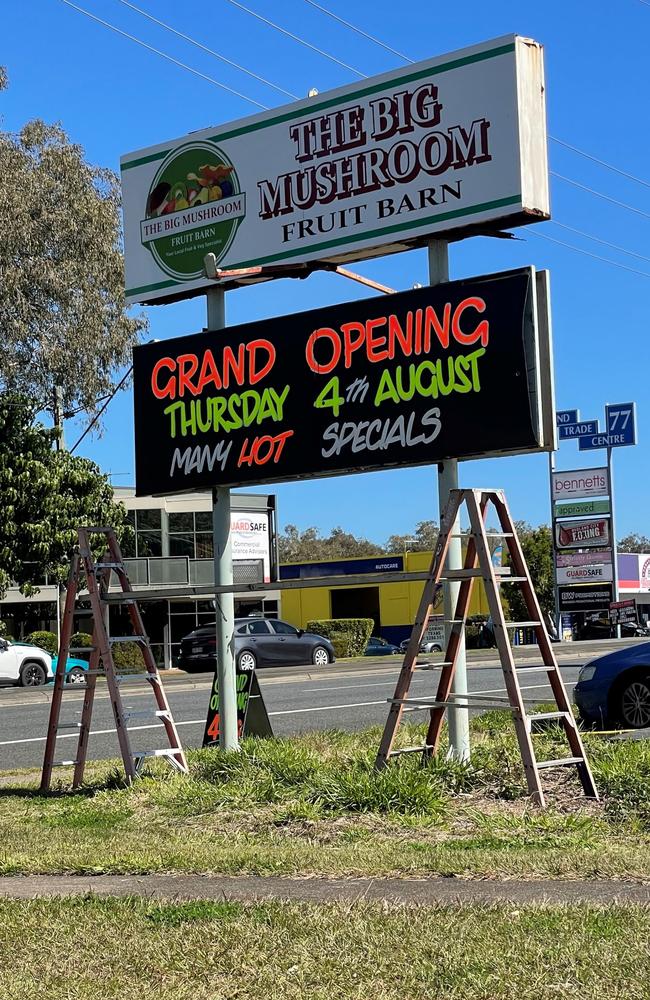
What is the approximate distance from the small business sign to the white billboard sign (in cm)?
1877

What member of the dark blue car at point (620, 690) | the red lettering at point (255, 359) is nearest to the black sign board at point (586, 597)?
the dark blue car at point (620, 690)

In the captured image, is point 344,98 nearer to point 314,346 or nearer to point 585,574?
point 314,346

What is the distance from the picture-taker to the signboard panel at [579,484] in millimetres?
57250

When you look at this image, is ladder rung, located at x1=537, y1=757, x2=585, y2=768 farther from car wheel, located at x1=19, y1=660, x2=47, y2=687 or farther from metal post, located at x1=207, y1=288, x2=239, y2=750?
car wheel, located at x1=19, y1=660, x2=47, y2=687

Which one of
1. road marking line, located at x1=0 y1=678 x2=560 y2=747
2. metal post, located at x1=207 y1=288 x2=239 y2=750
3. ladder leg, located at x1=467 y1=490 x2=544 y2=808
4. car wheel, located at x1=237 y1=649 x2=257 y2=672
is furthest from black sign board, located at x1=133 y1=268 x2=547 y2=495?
car wheel, located at x1=237 y1=649 x2=257 y2=672

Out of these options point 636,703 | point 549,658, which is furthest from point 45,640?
point 549,658

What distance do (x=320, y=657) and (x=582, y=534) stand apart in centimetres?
2650

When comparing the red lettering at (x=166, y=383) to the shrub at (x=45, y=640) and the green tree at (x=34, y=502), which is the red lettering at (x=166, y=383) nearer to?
the green tree at (x=34, y=502)

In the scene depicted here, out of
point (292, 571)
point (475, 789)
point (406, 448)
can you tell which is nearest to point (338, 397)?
point (406, 448)

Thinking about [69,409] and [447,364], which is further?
[69,409]

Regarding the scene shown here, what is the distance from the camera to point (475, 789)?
346 inches

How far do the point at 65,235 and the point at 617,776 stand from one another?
27.2 meters

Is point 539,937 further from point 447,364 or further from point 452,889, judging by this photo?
point 447,364

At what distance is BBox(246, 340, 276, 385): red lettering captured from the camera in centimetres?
1054
